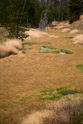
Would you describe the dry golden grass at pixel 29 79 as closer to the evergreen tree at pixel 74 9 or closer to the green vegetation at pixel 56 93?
the green vegetation at pixel 56 93

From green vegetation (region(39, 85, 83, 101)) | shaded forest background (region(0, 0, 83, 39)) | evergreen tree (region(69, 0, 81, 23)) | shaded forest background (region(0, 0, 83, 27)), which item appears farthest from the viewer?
evergreen tree (region(69, 0, 81, 23))

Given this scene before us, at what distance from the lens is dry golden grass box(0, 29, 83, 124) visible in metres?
4.44

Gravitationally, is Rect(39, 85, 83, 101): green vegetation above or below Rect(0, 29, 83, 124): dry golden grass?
below

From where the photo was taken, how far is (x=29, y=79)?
671 cm

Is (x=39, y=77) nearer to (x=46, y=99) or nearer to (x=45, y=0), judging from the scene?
(x=46, y=99)

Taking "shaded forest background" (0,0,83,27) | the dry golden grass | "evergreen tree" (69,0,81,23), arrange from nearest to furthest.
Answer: the dry golden grass
"shaded forest background" (0,0,83,27)
"evergreen tree" (69,0,81,23)

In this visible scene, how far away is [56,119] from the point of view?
11.3ft

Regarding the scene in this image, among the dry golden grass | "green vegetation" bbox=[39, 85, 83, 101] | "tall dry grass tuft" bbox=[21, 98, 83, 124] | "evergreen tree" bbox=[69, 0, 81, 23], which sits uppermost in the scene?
"evergreen tree" bbox=[69, 0, 81, 23]

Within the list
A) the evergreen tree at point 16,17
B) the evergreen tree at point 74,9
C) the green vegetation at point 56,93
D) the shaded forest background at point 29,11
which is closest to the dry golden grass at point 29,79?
the green vegetation at point 56,93

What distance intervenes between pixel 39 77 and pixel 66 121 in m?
3.65

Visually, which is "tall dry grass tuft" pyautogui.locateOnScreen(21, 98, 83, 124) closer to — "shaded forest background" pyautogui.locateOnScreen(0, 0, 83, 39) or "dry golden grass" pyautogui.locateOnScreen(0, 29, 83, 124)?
"dry golden grass" pyautogui.locateOnScreen(0, 29, 83, 124)

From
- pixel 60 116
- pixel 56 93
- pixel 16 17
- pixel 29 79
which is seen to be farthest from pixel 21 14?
pixel 60 116

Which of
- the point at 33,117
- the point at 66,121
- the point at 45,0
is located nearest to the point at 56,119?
the point at 66,121

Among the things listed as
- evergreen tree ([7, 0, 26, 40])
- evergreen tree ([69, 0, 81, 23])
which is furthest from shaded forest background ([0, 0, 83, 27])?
evergreen tree ([69, 0, 81, 23])
